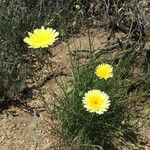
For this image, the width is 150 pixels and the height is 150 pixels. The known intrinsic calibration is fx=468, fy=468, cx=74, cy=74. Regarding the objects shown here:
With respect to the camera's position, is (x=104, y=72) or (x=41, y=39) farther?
(x=104, y=72)

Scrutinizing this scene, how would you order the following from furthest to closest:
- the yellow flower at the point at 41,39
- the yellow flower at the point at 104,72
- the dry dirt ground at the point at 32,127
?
the dry dirt ground at the point at 32,127
the yellow flower at the point at 104,72
the yellow flower at the point at 41,39

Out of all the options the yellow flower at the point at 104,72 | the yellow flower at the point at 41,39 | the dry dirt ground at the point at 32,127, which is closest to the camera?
the yellow flower at the point at 41,39

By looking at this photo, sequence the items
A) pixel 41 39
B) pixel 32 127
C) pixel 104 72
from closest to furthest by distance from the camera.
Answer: pixel 41 39 → pixel 104 72 → pixel 32 127

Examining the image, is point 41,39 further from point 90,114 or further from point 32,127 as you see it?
point 32,127

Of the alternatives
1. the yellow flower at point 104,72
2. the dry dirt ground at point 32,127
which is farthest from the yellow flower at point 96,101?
the dry dirt ground at point 32,127

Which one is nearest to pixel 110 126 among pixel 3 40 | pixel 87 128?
pixel 87 128

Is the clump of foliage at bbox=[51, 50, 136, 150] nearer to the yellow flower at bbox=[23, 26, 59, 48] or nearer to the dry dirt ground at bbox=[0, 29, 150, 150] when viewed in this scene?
the dry dirt ground at bbox=[0, 29, 150, 150]

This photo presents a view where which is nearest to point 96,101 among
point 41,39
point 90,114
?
point 90,114

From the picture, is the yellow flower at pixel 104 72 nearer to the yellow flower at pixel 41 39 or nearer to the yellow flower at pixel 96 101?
the yellow flower at pixel 96 101

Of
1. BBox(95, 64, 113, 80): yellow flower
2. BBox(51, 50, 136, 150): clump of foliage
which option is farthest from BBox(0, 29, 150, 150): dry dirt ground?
BBox(95, 64, 113, 80): yellow flower
